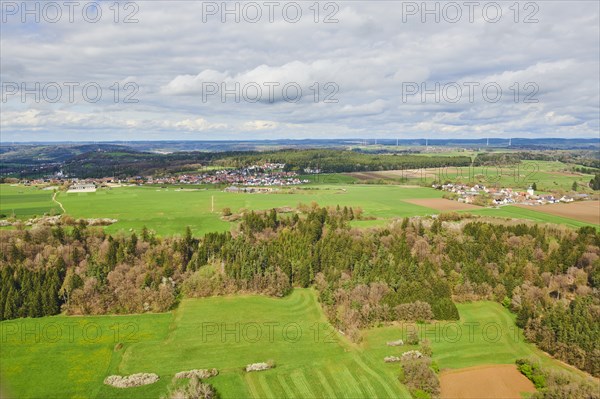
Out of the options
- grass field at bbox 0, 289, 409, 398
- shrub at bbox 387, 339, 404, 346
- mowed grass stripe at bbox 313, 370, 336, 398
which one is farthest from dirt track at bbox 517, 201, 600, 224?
mowed grass stripe at bbox 313, 370, 336, 398

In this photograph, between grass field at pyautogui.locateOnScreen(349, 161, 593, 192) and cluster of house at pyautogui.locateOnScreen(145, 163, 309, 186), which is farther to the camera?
cluster of house at pyautogui.locateOnScreen(145, 163, 309, 186)

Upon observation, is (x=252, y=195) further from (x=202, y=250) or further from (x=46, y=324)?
(x=46, y=324)

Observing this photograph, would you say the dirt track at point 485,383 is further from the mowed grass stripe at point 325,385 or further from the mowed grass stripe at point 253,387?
the mowed grass stripe at point 253,387

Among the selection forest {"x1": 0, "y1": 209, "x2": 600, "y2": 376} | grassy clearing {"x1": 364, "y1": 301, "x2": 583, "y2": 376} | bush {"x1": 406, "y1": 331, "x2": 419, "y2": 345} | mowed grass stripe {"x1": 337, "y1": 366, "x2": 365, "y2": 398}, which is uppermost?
forest {"x1": 0, "y1": 209, "x2": 600, "y2": 376}

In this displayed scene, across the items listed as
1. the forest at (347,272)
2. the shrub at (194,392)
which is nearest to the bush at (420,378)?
the forest at (347,272)

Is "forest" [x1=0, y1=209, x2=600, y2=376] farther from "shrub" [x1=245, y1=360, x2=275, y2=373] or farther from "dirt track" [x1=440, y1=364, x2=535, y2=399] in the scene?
"shrub" [x1=245, y1=360, x2=275, y2=373]

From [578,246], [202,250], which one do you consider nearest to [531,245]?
[578,246]

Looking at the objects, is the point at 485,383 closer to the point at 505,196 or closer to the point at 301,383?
the point at 301,383

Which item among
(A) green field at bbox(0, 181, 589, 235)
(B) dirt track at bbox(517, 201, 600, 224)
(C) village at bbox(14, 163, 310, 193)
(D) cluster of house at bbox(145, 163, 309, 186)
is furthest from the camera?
(D) cluster of house at bbox(145, 163, 309, 186)
